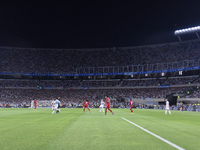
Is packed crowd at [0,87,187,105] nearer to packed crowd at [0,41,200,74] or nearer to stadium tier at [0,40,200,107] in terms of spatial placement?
stadium tier at [0,40,200,107]

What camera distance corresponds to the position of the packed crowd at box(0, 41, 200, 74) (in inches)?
2904

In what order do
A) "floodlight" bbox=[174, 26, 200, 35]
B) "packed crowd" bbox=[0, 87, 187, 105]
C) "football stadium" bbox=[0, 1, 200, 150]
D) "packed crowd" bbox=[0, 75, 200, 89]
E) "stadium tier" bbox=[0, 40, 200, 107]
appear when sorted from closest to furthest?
"football stadium" bbox=[0, 1, 200, 150]
"floodlight" bbox=[174, 26, 200, 35]
"packed crowd" bbox=[0, 87, 187, 105]
"stadium tier" bbox=[0, 40, 200, 107]
"packed crowd" bbox=[0, 75, 200, 89]

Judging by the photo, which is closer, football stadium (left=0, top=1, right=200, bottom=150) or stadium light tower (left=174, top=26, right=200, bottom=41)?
football stadium (left=0, top=1, right=200, bottom=150)

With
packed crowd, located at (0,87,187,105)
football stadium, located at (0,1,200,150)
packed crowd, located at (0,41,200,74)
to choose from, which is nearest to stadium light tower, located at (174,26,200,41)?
football stadium, located at (0,1,200,150)

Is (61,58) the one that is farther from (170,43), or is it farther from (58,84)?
(170,43)

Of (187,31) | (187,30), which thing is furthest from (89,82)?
(187,30)

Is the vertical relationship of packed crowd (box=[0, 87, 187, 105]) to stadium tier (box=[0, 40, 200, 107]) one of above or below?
below

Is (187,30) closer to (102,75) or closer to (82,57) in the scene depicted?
(102,75)

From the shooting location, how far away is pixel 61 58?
82.1m

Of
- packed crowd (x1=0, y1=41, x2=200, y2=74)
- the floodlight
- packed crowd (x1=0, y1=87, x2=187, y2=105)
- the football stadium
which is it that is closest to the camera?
the football stadium

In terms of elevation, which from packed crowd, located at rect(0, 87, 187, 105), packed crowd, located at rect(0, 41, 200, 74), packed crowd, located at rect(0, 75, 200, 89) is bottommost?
packed crowd, located at rect(0, 87, 187, 105)

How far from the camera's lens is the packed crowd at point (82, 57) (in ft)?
242

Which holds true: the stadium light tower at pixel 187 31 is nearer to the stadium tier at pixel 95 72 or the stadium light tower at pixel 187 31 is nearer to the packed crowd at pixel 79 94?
the stadium tier at pixel 95 72

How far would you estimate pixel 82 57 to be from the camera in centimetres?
8312
